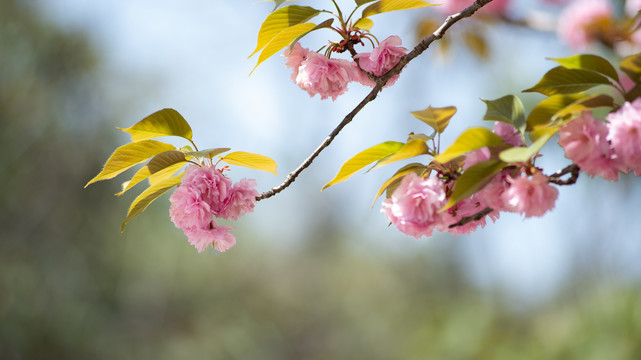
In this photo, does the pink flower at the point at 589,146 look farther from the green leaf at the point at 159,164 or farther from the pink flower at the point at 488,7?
the pink flower at the point at 488,7

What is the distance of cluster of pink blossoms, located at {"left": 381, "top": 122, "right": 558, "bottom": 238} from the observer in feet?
1.38

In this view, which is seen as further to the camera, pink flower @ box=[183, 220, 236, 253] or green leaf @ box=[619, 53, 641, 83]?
pink flower @ box=[183, 220, 236, 253]

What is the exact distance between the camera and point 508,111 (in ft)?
1.48

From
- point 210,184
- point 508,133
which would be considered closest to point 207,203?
point 210,184

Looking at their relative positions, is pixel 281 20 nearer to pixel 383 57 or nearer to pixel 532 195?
pixel 383 57

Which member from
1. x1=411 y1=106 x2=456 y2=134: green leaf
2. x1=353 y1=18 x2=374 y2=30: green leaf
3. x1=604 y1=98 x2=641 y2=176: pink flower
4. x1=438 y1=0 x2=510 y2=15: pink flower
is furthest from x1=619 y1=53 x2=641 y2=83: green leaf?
x1=438 y1=0 x2=510 y2=15: pink flower

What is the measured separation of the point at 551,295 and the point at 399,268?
129cm

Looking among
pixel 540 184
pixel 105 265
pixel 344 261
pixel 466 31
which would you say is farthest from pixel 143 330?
pixel 540 184

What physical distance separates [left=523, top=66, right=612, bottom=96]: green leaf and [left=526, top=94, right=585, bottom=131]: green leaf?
0.02 m

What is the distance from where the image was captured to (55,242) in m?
3.90

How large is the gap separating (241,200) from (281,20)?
0.20 metres

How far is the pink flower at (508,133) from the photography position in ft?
1.49

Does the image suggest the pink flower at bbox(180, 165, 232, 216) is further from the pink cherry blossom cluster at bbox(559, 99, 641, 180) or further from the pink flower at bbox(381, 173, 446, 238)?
the pink cherry blossom cluster at bbox(559, 99, 641, 180)

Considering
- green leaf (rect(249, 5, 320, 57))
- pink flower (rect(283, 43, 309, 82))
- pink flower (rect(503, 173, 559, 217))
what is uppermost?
green leaf (rect(249, 5, 320, 57))
